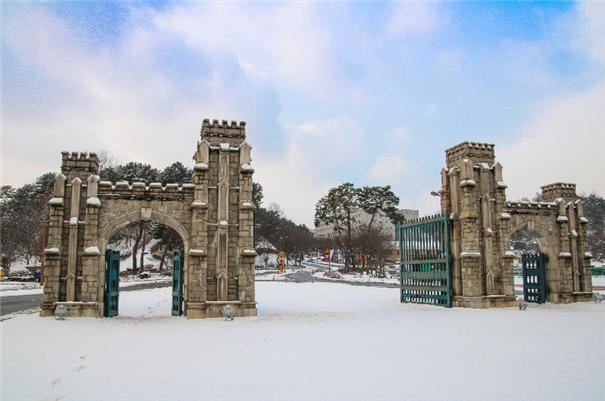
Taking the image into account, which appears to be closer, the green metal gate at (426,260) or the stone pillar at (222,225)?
the stone pillar at (222,225)

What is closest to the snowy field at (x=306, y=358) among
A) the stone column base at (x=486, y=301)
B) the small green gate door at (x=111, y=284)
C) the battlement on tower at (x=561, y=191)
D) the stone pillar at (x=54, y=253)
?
the stone pillar at (x=54, y=253)

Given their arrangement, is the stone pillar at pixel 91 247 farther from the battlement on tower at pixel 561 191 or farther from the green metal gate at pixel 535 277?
the battlement on tower at pixel 561 191

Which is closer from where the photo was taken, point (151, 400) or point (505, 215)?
point (151, 400)

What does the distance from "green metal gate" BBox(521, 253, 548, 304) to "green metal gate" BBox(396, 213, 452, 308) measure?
5.33 m

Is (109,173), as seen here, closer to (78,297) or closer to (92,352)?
(78,297)

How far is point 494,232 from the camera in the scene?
2050 centimetres

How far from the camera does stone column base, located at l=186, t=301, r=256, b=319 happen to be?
16469 mm

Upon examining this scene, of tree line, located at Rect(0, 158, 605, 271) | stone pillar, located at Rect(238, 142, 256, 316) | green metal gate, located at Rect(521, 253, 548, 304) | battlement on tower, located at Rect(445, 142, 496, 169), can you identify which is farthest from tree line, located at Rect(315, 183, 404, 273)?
stone pillar, located at Rect(238, 142, 256, 316)

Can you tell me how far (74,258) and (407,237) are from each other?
49.5 ft

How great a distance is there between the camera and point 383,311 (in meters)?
18.6

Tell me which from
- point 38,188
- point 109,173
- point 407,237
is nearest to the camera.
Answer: point 407,237

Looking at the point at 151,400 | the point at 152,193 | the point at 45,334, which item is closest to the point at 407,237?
the point at 152,193

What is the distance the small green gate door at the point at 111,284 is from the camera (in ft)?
55.8

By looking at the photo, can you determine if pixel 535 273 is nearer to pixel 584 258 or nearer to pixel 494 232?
pixel 584 258
